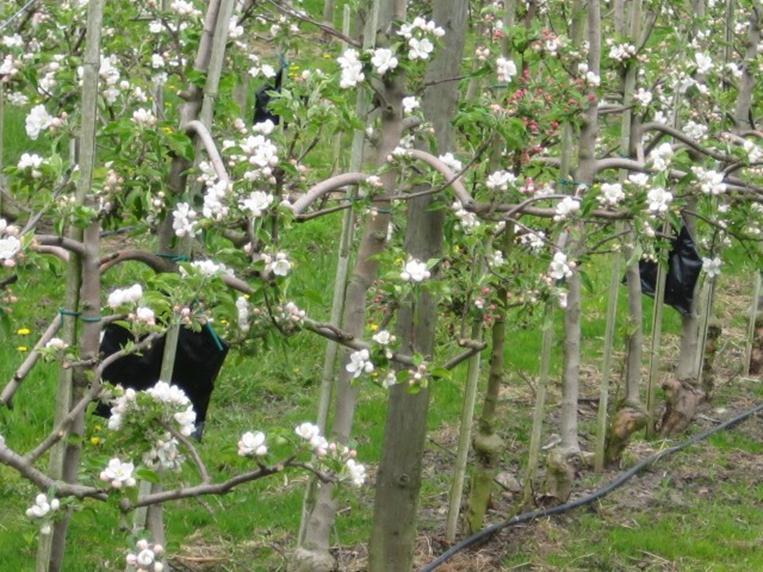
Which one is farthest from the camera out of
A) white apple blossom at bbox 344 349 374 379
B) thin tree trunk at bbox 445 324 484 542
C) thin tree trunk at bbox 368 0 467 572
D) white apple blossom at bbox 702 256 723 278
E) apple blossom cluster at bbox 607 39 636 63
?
white apple blossom at bbox 702 256 723 278

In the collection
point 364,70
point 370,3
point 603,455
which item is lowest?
point 603,455

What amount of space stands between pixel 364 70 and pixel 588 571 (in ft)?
9.25

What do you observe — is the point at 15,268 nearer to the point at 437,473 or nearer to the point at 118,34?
the point at 118,34

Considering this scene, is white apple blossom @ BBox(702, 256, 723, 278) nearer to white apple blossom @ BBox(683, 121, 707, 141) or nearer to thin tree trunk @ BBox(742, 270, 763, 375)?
white apple blossom @ BBox(683, 121, 707, 141)

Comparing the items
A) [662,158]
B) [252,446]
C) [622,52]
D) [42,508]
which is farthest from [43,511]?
[622,52]

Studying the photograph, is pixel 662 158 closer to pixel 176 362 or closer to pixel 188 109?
pixel 188 109

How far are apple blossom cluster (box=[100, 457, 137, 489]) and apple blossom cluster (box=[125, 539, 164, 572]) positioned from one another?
0.56 ft

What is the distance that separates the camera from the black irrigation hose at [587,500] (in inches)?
230

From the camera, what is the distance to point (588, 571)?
5.91 meters

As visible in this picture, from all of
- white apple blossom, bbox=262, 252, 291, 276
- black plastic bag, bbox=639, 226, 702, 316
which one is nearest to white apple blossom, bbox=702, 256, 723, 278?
black plastic bag, bbox=639, 226, 702, 316

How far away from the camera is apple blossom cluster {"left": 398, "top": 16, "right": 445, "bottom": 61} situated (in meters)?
4.11

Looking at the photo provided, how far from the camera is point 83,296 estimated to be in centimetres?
379

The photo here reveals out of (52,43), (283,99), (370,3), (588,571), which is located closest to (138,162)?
(283,99)

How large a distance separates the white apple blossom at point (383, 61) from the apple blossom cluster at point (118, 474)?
1642 millimetres
